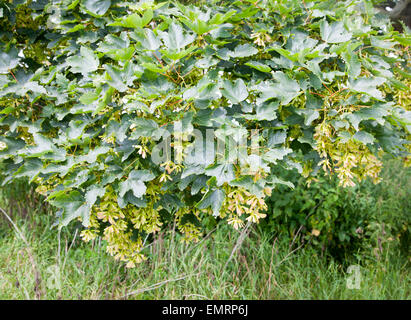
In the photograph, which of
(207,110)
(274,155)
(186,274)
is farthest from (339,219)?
(207,110)

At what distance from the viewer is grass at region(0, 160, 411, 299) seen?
216cm

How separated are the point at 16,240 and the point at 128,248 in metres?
1.69

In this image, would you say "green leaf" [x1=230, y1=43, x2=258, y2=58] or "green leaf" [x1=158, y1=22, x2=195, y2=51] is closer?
"green leaf" [x1=158, y1=22, x2=195, y2=51]

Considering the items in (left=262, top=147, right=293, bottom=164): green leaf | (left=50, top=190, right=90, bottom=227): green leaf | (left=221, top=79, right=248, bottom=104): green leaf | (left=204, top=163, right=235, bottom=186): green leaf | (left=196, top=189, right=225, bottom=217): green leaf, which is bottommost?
(left=50, top=190, right=90, bottom=227): green leaf

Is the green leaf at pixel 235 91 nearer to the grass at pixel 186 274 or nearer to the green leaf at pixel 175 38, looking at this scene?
the green leaf at pixel 175 38

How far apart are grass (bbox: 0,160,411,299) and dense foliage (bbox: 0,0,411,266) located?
27.7 inches

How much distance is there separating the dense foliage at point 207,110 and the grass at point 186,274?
2.31 ft

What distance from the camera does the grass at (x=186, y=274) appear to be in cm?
216

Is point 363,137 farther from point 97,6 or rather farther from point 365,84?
point 97,6

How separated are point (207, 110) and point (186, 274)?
1.43 m

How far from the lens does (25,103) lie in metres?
1.81

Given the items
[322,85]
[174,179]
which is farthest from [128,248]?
[322,85]

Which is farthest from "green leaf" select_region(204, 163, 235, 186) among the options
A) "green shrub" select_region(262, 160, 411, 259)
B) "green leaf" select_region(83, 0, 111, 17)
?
"green shrub" select_region(262, 160, 411, 259)

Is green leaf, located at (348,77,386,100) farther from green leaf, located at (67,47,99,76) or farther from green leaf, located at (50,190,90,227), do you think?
green leaf, located at (50,190,90,227)
